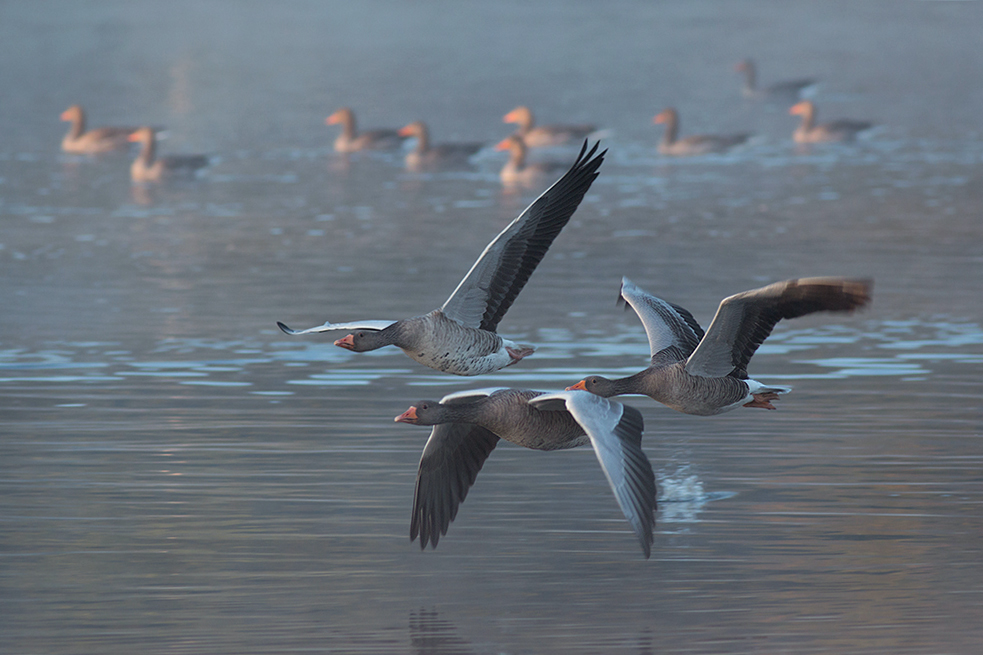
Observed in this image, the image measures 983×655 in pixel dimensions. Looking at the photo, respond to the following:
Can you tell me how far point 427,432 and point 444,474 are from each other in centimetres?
327

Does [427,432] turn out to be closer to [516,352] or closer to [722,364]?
[516,352]

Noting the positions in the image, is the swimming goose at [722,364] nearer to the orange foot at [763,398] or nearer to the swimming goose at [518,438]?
the orange foot at [763,398]

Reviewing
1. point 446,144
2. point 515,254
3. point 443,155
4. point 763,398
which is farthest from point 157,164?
point 763,398

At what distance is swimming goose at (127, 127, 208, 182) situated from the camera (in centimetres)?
3407

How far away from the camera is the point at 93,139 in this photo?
3922 centimetres

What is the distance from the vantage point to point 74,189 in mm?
32906

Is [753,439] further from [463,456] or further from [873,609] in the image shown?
[873,609]

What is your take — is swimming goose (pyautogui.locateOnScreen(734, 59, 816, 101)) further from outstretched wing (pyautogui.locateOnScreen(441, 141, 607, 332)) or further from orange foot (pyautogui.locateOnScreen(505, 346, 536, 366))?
orange foot (pyautogui.locateOnScreen(505, 346, 536, 366))

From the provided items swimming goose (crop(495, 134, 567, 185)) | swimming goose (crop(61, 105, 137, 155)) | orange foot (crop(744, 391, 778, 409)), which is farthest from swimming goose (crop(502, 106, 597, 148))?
orange foot (crop(744, 391, 778, 409))

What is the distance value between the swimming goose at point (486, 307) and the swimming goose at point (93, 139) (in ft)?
93.9

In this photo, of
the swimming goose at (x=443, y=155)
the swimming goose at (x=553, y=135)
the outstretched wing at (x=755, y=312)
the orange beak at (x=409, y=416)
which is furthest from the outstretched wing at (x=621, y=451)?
the swimming goose at (x=553, y=135)

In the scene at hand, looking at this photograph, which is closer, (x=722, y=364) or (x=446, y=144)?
(x=722, y=364)

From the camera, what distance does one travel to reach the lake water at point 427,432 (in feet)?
29.7

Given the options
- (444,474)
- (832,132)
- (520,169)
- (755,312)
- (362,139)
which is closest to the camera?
(444,474)
